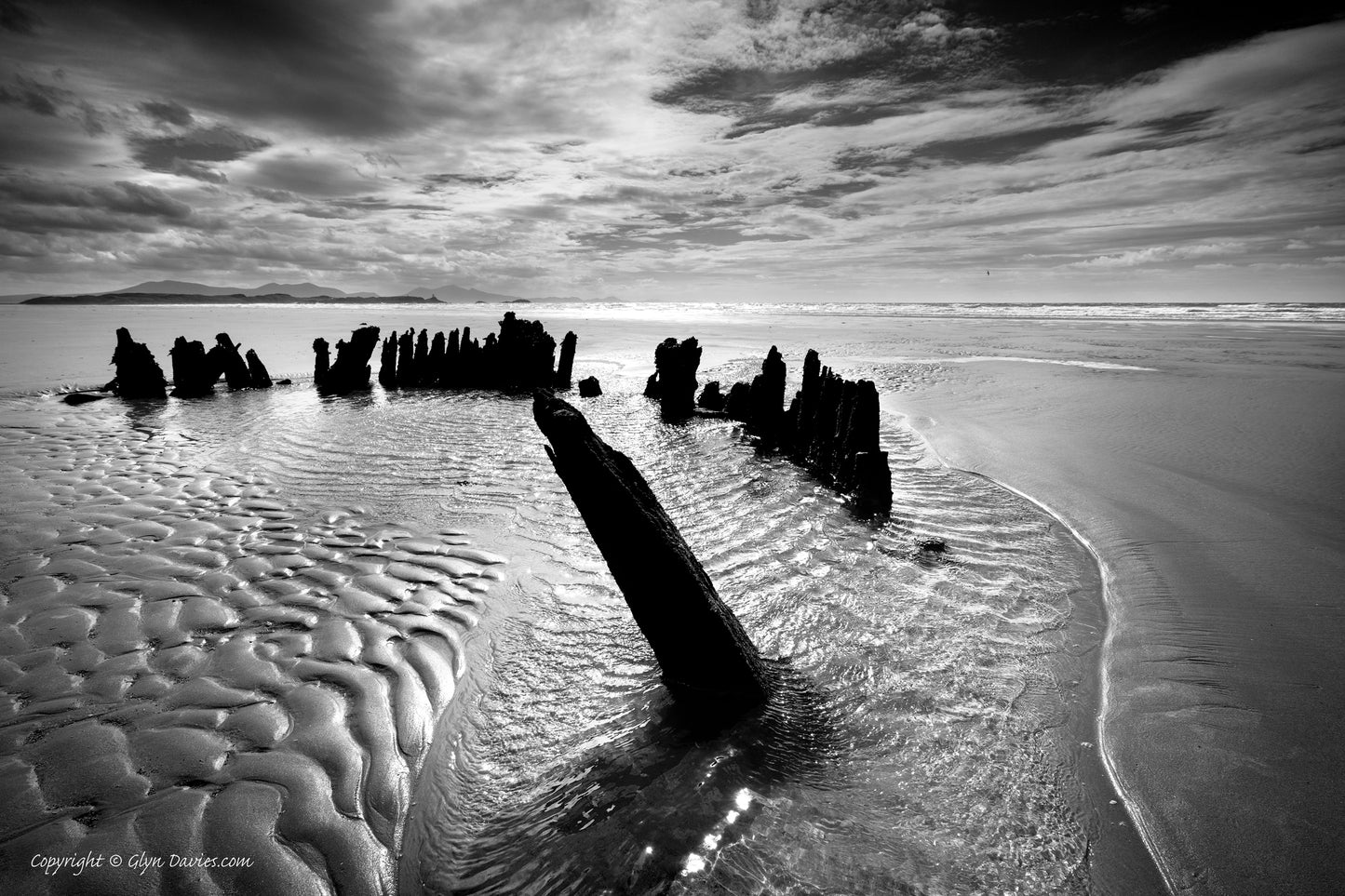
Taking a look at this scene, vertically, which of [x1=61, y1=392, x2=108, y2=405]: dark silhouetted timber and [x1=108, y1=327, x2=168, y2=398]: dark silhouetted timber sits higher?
[x1=108, y1=327, x2=168, y2=398]: dark silhouetted timber

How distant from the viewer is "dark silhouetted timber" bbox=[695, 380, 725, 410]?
13.9 metres

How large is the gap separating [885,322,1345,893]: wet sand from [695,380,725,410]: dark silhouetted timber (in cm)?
410

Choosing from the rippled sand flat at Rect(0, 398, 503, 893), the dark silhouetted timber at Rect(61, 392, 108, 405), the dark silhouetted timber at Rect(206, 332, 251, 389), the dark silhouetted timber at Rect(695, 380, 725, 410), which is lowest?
the dark silhouetted timber at Rect(61, 392, 108, 405)

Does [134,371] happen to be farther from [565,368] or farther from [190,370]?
[565,368]

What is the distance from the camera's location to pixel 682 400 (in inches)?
529

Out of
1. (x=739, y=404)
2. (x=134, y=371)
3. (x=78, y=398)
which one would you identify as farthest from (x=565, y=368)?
(x=78, y=398)

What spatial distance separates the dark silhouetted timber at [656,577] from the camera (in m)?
3.58

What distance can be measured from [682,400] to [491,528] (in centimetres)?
737

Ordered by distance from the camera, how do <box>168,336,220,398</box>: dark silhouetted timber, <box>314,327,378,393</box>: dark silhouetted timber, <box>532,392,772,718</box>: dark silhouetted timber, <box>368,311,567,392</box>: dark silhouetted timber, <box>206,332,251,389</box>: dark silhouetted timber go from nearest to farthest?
<box>532,392,772,718</box>: dark silhouetted timber < <box>168,336,220,398</box>: dark silhouetted timber < <box>206,332,251,389</box>: dark silhouetted timber < <box>314,327,378,393</box>: dark silhouetted timber < <box>368,311,567,392</box>: dark silhouetted timber

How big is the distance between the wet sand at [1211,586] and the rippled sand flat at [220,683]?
13.0ft

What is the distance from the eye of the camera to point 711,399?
14.0 m

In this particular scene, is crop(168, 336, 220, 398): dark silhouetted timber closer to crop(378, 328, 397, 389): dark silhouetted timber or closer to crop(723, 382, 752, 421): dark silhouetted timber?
crop(378, 328, 397, 389): dark silhouetted timber

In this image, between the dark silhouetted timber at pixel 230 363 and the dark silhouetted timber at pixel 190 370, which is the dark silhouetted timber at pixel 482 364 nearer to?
the dark silhouetted timber at pixel 230 363

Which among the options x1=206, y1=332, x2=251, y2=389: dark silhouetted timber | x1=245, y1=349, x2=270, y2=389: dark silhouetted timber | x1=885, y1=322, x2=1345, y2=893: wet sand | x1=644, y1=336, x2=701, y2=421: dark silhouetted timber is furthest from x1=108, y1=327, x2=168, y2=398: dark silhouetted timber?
x1=885, y1=322, x2=1345, y2=893: wet sand
